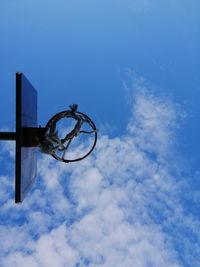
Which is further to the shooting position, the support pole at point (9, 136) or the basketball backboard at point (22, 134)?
the support pole at point (9, 136)

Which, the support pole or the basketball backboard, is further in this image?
the support pole

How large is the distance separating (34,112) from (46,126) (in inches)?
51.2

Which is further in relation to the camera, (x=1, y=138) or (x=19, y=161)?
(x=1, y=138)

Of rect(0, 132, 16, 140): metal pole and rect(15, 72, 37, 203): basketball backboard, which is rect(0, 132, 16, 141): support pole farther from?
rect(15, 72, 37, 203): basketball backboard

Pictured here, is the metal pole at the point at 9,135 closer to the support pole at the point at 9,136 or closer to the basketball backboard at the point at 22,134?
the support pole at the point at 9,136

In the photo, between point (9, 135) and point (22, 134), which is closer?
point (22, 134)

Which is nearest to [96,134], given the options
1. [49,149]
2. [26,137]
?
[49,149]

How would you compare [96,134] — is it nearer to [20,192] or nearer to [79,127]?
[79,127]

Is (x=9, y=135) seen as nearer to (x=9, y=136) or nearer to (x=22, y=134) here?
(x=9, y=136)

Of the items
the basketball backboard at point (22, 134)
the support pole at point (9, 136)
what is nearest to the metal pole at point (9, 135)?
the support pole at point (9, 136)

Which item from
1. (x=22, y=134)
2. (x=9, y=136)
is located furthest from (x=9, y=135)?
(x=22, y=134)

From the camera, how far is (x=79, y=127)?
12586 millimetres

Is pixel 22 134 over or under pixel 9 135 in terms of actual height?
over

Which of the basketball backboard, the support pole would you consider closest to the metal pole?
the support pole
